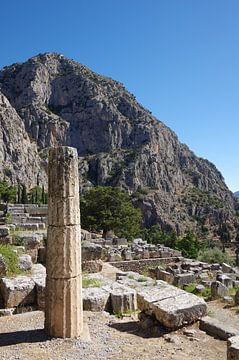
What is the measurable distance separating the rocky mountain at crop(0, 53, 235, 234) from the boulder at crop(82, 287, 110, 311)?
343ft

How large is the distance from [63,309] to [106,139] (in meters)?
137

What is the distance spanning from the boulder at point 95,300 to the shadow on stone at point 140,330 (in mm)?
856

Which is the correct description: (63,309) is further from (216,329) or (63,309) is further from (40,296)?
(216,329)

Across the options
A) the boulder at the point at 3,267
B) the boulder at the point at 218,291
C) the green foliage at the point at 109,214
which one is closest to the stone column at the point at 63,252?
the boulder at the point at 3,267

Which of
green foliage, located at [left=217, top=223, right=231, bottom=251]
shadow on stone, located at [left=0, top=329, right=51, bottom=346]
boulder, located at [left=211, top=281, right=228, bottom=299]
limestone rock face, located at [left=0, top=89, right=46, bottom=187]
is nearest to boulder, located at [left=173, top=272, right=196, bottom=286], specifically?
boulder, located at [left=211, top=281, right=228, bottom=299]

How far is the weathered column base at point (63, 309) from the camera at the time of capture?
7113mm

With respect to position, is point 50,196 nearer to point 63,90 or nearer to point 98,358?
point 98,358

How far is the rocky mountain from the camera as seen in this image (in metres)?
123

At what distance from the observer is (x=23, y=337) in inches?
280

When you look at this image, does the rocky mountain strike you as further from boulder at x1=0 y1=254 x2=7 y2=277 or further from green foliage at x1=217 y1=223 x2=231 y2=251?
boulder at x1=0 y1=254 x2=7 y2=277

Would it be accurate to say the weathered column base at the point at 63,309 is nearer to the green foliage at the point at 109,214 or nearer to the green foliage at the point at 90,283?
the green foliage at the point at 90,283

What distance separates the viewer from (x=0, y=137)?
350 ft

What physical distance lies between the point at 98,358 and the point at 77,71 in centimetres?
15457

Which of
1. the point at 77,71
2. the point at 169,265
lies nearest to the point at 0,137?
the point at 77,71
